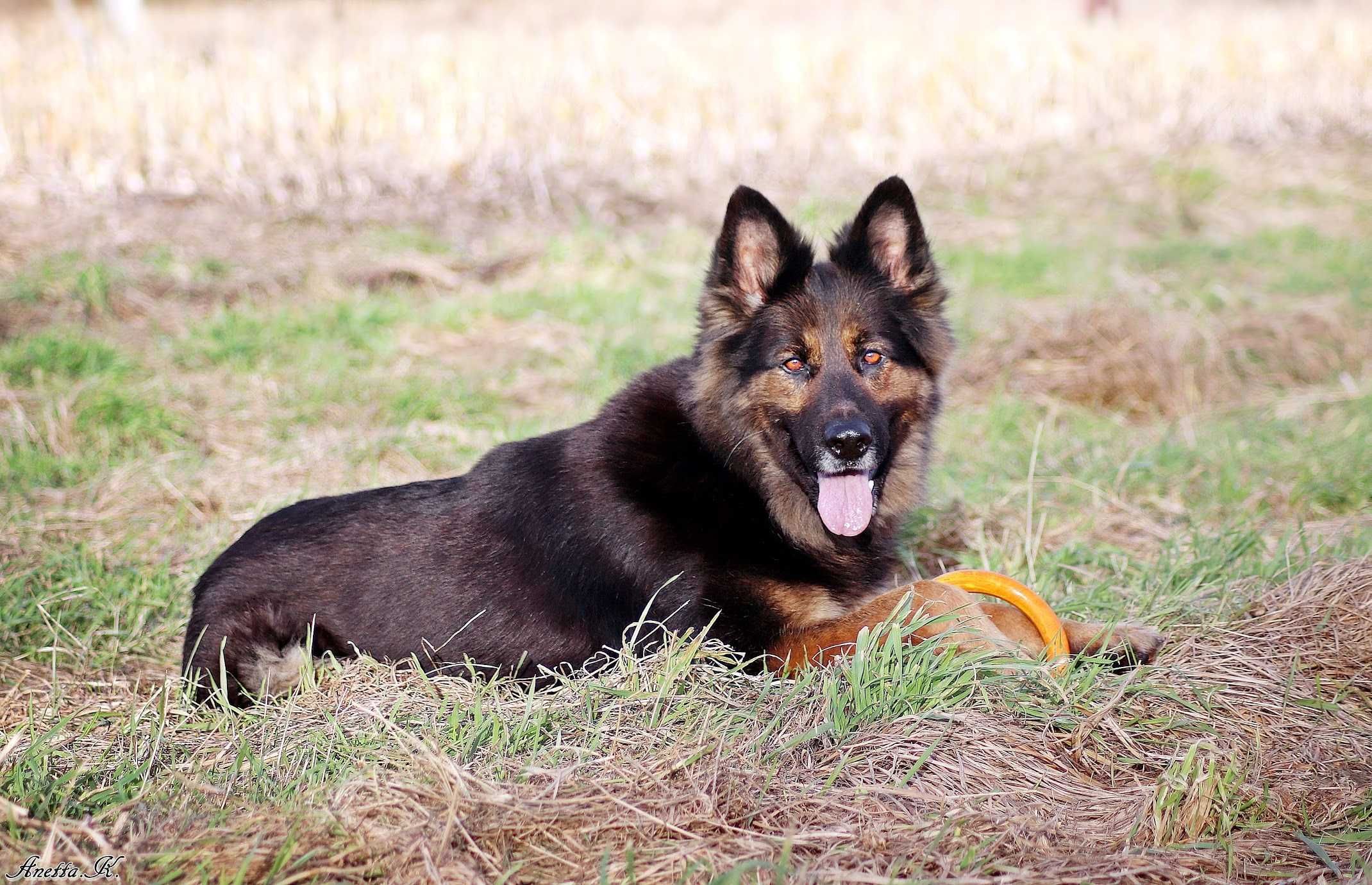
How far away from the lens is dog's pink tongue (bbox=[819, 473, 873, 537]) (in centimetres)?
372

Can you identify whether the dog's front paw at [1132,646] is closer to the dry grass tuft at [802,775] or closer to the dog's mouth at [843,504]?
the dry grass tuft at [802,775]

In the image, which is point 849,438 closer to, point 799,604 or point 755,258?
point 799,604

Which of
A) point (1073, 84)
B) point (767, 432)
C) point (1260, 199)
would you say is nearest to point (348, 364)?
point (767, 432)

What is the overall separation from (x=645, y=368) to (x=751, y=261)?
347cm

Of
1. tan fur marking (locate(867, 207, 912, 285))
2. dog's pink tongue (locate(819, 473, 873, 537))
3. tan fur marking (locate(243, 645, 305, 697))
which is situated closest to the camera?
tan fur marking (locate(243, 645, 305, 697))

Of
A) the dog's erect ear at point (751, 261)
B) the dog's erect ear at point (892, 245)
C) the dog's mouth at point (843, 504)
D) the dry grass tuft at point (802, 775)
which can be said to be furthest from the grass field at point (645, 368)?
the dog's erect ear at point (751, 261)

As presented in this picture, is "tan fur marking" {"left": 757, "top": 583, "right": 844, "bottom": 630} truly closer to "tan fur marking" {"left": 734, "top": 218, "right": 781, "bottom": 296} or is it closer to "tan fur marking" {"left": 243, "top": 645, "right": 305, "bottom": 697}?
"tan fur marking" {"left": 734, "top": 218, "right": 781, "bottom": 296}

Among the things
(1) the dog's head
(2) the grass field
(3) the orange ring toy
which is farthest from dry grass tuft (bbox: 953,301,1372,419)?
(3) the orange ring toy

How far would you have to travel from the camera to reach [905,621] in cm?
348

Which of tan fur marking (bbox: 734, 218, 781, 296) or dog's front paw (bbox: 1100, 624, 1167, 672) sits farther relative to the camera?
tan fur marking (bbox: 734, 218, 781, 296)

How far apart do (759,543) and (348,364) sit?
184 inches

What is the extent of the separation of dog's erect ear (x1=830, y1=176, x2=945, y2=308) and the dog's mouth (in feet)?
2.62

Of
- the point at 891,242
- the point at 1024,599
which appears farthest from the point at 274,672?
the point at 891,242

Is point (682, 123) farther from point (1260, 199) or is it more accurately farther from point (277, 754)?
point (277, 754)
